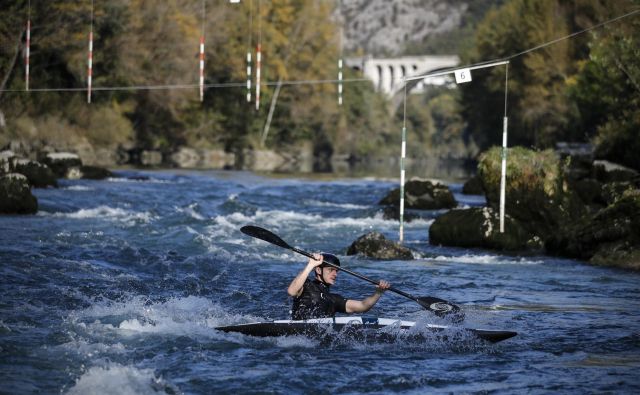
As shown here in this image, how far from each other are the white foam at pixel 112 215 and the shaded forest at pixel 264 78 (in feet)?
31.6

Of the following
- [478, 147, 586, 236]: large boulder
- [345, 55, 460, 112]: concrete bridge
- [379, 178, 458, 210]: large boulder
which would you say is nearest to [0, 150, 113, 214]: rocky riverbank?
[379, 178, 458, 210]: large boulder

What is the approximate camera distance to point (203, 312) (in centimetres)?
1141

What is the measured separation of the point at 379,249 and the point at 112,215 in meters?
7.65

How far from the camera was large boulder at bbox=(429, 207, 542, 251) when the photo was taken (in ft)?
57.9

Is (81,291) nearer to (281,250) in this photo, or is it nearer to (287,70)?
(281,250)

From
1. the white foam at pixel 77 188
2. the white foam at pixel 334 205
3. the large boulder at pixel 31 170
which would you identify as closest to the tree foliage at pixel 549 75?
the white foam at pixel 334 205

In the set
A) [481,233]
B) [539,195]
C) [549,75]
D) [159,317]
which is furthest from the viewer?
[549,75]

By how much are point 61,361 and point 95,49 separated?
121 feet

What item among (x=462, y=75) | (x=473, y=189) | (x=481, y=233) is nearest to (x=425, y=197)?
(x=473, y=189)

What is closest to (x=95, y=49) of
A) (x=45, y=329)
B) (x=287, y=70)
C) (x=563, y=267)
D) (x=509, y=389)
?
(x=287, y=70)

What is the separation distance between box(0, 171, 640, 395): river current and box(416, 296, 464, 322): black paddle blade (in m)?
0.11

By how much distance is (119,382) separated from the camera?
7.89 m

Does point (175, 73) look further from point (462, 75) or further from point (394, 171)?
point (462, 75)

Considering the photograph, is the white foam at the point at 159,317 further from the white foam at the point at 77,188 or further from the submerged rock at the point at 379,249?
the white foam at the point at 77,188
